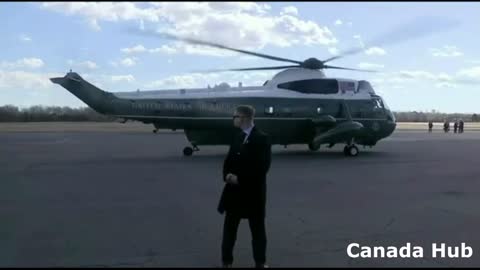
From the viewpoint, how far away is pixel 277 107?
20.5 metres

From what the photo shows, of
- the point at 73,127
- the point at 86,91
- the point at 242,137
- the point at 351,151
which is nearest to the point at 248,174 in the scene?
the point at 242,137

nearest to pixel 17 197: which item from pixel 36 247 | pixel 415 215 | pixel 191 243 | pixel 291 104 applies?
pixel 36 247

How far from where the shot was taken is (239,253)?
19.9 ft

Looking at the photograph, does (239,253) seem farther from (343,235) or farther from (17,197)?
(17,197)

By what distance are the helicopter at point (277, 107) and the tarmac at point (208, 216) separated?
4.14 m

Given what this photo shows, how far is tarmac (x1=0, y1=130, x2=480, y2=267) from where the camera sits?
234 inches

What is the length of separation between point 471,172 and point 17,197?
11.9m

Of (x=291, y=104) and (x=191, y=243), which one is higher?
(x=291, y=104)

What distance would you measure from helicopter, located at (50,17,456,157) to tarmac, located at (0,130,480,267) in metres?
4.14

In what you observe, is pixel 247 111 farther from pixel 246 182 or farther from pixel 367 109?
pixel 367 109

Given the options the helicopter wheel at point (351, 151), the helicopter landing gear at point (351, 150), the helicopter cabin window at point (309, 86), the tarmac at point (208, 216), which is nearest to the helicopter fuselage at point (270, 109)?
the helicopter cabin window at point (309, 86)

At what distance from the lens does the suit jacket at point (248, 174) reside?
17.5 ft

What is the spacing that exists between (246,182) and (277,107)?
15.3 meters

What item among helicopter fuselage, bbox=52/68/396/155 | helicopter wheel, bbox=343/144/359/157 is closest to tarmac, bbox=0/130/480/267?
helicopter fuselage, bbox=52/68/396/155
